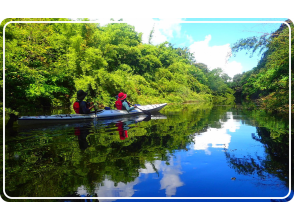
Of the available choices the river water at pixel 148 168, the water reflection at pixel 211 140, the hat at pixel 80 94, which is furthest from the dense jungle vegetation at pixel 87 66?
the water reflection at pixel 211 140

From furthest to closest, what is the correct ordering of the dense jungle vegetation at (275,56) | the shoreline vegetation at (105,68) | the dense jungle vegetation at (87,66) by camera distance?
the dense jungle vegetation at (87,66) → the shoreline vegetation at (105,68) → the dense jungle vegetation at (275,56)

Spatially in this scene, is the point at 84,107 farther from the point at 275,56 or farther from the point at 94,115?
the point at 275,56

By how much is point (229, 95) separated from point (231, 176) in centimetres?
1839

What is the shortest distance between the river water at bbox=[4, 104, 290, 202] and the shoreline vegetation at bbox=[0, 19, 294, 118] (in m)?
1.66

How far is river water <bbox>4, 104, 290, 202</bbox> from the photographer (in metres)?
2.20

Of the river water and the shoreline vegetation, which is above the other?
the shoreline vegetation

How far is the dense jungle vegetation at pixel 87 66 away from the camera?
6371 millimetres

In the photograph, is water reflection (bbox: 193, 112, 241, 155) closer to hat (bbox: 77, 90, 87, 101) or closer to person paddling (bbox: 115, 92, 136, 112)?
hat (bbox: 77, 90, 87, 101)

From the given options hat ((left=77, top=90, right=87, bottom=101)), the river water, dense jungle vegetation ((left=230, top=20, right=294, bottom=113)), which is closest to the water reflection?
the river water

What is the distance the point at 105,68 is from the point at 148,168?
8757mm

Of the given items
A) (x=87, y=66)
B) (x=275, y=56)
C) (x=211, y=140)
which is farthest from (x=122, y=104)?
(x=275, y=56)

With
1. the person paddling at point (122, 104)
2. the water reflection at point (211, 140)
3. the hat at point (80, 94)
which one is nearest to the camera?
the water reflection at point (211, 140)

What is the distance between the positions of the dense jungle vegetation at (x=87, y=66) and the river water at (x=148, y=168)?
7.79 ft

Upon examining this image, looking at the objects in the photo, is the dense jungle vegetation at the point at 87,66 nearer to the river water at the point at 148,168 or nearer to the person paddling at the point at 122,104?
the person paddling at the point at 122,104
